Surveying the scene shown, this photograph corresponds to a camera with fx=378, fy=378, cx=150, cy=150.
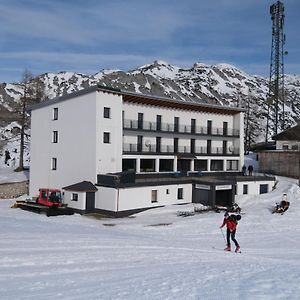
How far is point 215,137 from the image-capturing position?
44344mm

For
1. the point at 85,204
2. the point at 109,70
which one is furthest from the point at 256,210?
the point at 109,70

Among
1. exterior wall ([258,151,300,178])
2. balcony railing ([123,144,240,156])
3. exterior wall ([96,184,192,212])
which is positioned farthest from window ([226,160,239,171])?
exterior wall ([96,184,192,212])

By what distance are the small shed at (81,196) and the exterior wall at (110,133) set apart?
1793 mm

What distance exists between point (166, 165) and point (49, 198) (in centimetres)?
1409

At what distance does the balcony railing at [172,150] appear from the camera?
36.9 m

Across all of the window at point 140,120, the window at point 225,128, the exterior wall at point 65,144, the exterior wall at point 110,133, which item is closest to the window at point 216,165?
the window at point 225,128

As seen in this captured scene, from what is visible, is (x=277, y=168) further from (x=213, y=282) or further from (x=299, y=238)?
(x=213, y=282)

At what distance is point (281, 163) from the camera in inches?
1734

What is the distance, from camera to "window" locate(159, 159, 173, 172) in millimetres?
40375

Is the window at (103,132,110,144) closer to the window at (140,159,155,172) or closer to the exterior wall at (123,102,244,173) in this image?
the exterior wall at (123,102,244,173)

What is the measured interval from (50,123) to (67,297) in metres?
30.6

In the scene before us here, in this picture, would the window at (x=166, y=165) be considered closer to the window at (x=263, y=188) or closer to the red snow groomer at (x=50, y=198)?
the window at (x=263, y=188)

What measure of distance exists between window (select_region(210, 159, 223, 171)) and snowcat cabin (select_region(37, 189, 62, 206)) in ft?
64.1

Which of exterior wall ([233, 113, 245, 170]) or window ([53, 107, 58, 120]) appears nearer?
window ([53, 107, 58, 120])
